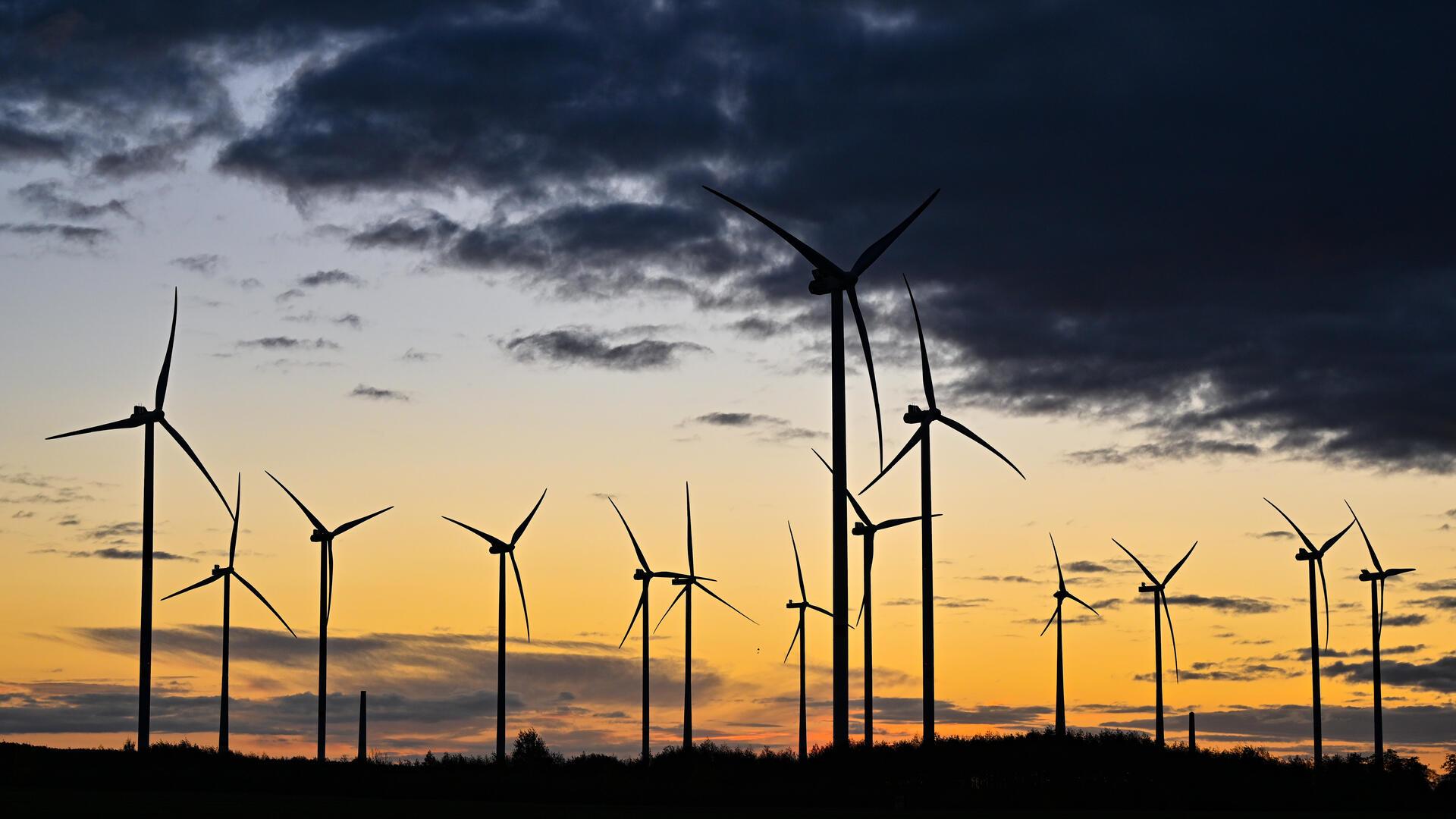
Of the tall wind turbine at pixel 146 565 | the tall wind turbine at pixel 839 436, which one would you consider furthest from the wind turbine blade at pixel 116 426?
the tall wind turbine at pixel 839 436

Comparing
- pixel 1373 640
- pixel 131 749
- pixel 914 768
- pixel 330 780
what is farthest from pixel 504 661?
pixel 1373 640

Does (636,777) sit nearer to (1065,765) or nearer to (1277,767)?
(1065,765)

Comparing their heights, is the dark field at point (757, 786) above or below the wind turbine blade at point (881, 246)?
below

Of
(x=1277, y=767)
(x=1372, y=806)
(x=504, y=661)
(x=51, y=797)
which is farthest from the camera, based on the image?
(x=504, y=661)

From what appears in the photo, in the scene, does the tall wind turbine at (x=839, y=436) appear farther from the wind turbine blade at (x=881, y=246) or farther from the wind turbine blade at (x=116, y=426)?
the wind turbine blade at (x=116, y=426)

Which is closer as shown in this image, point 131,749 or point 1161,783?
point 1161,783

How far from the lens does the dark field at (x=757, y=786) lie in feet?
171

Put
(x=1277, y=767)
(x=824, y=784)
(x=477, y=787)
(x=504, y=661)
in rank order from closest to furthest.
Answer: (x=824, y=784), (x=477, y=787), (x=1277, y=767), (x=504, y=661)

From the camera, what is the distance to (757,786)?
59.3 meters

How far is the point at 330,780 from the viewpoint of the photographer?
67938 millimetres

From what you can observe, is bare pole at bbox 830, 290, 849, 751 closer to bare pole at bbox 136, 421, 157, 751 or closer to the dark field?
the dark field

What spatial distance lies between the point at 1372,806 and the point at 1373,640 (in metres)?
57.8

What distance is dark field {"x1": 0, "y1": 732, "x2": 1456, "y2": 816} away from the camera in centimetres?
5200

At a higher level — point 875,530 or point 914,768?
point 875,530
